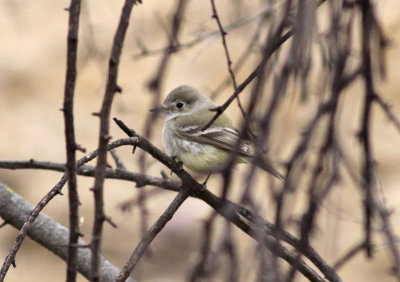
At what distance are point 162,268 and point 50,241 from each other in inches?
103

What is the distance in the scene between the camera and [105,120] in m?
1.17

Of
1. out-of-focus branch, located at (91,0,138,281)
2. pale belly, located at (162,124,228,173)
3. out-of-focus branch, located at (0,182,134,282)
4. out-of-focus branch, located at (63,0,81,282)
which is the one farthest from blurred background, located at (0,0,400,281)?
out-of-focus branch, located at (91,0,138,281)

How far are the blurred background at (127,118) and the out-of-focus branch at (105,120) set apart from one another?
3.27 m

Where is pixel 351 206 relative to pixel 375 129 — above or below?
below

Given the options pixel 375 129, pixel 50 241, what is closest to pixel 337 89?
pixel 50 241

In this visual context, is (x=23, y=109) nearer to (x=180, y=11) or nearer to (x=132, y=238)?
(x=132, y=238)

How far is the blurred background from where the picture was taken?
4945 mm

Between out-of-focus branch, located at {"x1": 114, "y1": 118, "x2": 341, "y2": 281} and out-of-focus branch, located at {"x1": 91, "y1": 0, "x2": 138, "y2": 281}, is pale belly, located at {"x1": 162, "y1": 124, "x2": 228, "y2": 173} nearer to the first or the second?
out-of-focus branch, located at {"x1": 114, "y1": 118, "x2": 341, "y2": 281}

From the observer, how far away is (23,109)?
6.06m

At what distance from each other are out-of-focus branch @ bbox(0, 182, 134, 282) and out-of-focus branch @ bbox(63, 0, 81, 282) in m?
1.00

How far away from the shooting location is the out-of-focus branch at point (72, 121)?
1.17 meters

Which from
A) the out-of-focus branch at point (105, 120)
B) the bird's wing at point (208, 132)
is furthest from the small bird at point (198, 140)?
the out-of-focus branch at point (105, 120)

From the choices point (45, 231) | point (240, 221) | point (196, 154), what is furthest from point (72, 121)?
point (196, 154)

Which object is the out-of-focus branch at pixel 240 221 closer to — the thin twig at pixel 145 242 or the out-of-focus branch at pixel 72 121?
the thin twig at pixel 145 242
